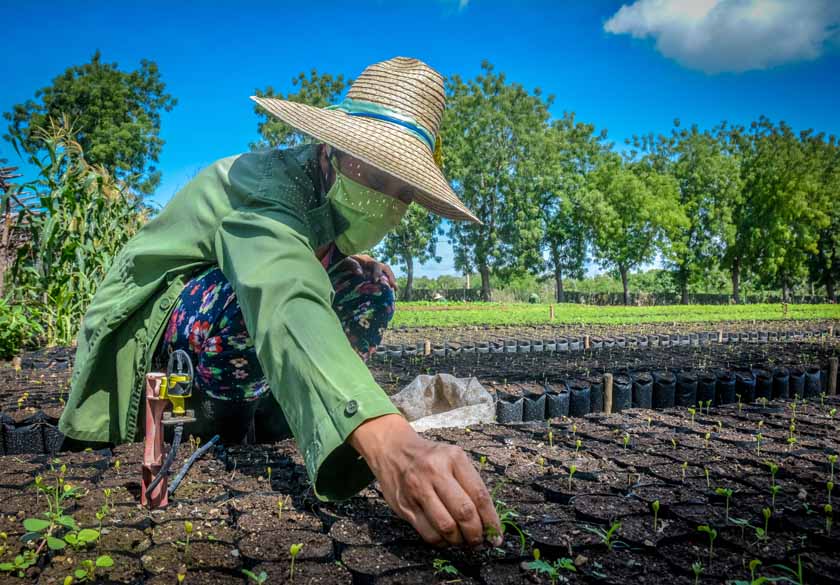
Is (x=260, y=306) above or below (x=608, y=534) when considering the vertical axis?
above

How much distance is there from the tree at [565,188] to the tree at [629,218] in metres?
0.83

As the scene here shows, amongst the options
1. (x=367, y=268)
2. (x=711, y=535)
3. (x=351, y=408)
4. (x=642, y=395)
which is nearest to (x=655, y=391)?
(x=642, y=395)

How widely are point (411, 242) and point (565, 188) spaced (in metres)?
8.76

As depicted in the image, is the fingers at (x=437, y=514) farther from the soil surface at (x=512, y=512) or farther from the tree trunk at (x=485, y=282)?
the tree trunk at (x=485, y=282)

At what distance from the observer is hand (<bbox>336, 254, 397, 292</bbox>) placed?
2.36 metres

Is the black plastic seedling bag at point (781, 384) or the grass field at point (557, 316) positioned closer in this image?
the black plastic seedling bag at point (781, 384)

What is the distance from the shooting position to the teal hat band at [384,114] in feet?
5.33

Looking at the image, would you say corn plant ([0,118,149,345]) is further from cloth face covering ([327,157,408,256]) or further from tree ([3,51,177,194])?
tree ([3,51,177,194])

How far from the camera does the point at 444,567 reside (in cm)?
131

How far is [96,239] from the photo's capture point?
6.72 m

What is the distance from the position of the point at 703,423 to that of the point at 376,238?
93.7 inches

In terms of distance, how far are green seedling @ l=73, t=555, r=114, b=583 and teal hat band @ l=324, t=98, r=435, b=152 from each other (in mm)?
1256

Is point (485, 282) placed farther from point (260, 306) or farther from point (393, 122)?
point (260, 306)

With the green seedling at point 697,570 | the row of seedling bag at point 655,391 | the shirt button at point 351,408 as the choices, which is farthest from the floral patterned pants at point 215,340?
the row of seedling bag at point 655,391
